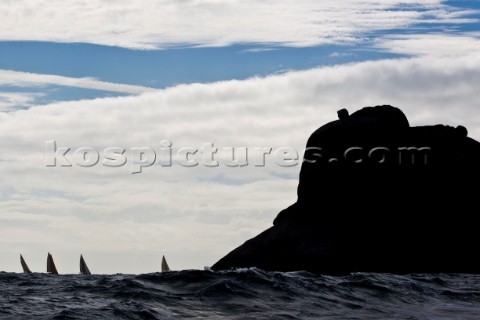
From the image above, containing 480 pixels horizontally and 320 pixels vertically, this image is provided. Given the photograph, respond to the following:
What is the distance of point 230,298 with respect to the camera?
21.3 meters

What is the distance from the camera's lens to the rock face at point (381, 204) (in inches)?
2048

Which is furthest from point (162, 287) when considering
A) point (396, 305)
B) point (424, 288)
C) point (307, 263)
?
point (307, 263)

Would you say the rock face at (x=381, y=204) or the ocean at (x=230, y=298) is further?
the rock face at (x=381, y=204)

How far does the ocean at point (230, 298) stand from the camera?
62.0ft

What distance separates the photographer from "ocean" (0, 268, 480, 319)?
744 inches

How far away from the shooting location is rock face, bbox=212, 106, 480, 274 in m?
52.0

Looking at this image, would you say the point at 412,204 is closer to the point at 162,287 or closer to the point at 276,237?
the point at 276,237

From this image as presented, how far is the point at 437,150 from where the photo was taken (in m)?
54.8

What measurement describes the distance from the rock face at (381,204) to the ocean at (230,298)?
Result: 23.5m

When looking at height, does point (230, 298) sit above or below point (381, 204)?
below

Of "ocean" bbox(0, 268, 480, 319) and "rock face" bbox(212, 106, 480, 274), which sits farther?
"rock face" bbox(212, 106, 480, 274)

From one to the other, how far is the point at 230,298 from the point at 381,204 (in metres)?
34.5

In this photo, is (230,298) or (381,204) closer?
(230,298)

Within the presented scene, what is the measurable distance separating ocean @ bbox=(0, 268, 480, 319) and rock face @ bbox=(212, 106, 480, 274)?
23.5 m
